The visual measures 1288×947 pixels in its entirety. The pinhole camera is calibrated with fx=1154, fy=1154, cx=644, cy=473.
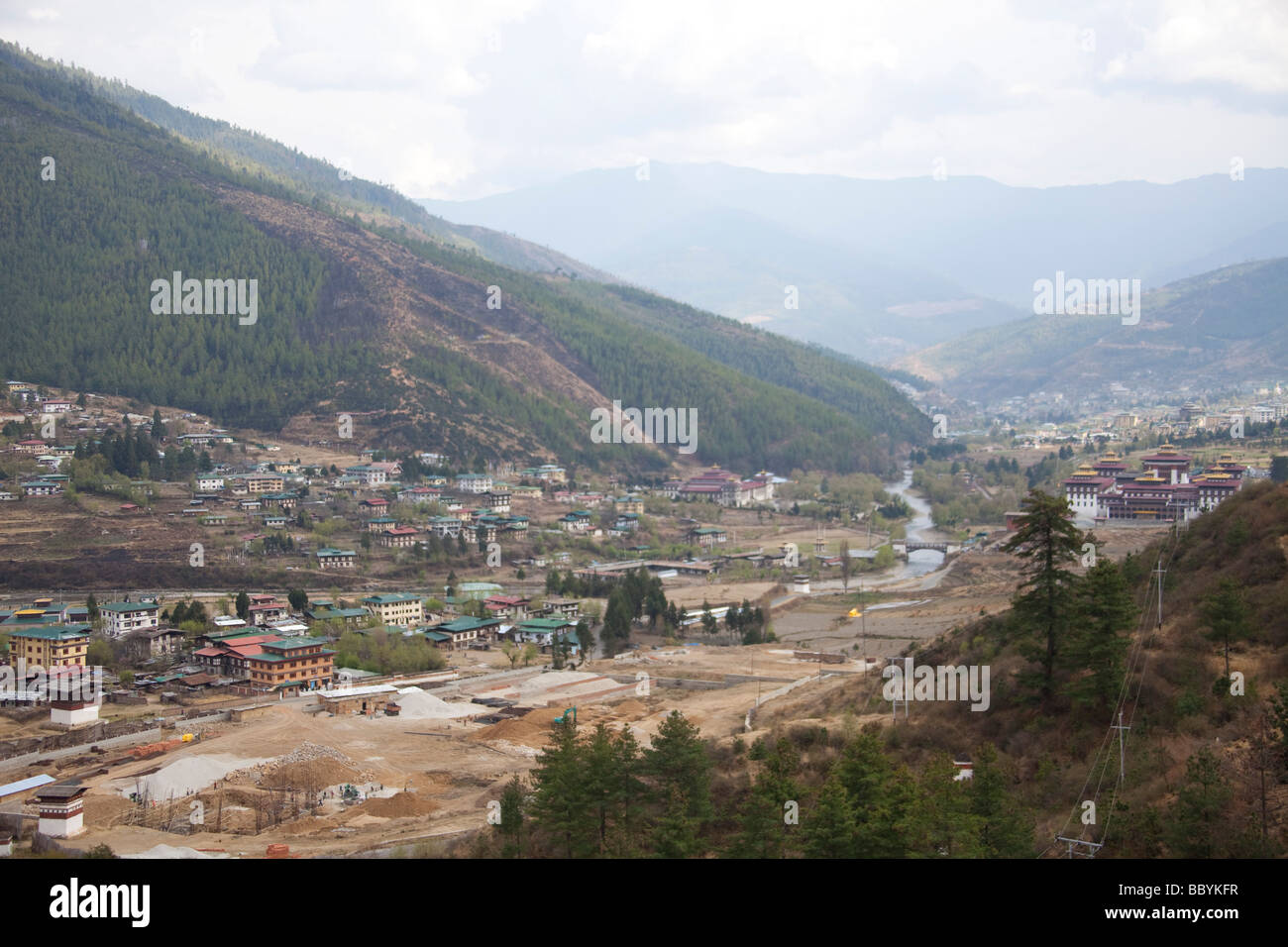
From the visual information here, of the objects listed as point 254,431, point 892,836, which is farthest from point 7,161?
point 892,836

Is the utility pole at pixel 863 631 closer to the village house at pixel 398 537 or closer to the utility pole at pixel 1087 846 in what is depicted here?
the utility pole at pixel 1087 846

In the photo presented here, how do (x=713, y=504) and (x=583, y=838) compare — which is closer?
(x=583, y=838)

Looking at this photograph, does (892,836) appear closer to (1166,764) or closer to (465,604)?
(1166,764)

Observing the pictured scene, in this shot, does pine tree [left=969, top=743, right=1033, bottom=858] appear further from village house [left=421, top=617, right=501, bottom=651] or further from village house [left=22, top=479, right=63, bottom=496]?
village house [left=22, top=479, right=63, bottom=496]

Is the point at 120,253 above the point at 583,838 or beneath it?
above

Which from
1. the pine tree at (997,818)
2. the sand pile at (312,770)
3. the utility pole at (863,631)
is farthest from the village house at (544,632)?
the pine tree at (997,818)

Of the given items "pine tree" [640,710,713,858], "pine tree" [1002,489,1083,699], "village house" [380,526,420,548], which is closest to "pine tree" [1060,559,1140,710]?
"pine tree" [1002,489,1083,699]
